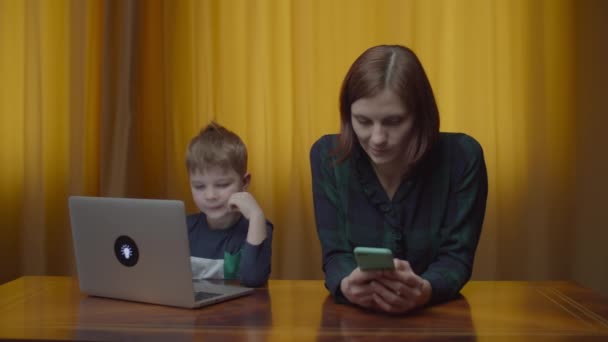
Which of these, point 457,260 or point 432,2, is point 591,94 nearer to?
point 432,2

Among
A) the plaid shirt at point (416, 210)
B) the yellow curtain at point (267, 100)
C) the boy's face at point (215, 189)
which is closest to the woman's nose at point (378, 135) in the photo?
the plaid shirt at point (416, 210)

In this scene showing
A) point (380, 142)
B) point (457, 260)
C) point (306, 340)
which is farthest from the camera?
point (457, 260)

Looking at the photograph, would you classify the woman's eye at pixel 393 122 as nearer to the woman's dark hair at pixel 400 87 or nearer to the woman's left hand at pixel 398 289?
the woman's dark hair at pixel 400 87

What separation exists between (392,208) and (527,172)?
1.54 metres

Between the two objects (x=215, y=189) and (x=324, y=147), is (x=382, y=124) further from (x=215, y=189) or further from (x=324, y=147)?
(x=215, y=189)

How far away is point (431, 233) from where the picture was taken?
2062mm

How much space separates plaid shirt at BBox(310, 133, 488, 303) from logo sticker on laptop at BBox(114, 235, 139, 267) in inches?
17.8

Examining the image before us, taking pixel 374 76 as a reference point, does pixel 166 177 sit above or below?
below

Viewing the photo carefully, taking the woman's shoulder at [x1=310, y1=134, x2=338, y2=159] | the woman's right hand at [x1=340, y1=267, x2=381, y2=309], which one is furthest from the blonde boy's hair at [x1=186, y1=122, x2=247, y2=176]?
the woman's right hand at [x1=340, y1=267, x2=381, y2=309]

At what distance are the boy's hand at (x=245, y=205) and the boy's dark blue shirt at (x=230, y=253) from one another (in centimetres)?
8

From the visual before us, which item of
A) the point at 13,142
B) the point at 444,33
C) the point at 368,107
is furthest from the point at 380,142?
the point at 13,142

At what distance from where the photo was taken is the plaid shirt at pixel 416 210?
204 cm

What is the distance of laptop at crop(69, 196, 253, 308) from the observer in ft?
6.00

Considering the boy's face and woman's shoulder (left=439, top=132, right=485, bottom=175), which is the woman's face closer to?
woman's shoulder (left=439, top=132, right=485, bottom=175)
